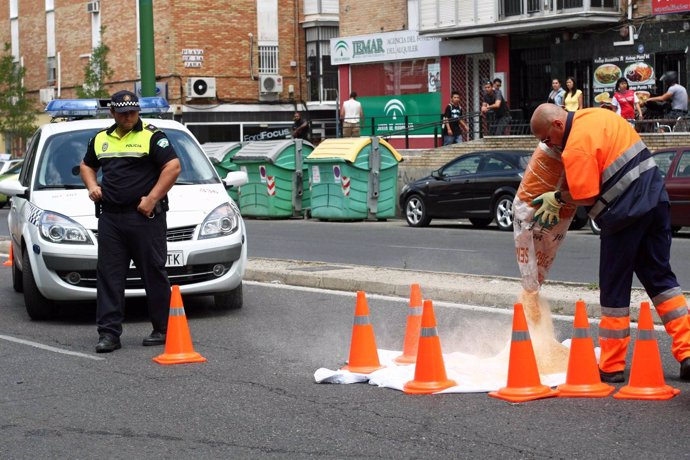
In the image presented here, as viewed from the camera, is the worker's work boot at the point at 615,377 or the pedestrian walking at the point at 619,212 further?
the worker's work boot at the point at 615,377

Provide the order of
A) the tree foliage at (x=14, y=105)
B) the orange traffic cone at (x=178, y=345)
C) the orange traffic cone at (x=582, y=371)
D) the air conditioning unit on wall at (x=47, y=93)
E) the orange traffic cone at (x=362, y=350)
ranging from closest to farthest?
the orange traffic cone at (x=582, y=371) < the orange traffic cone at (x=362, y=350) < the orange traffic cone at (x=178, y=345) < the tree foliage at (x=14, y=105) < the air conditioning unit on wall at (x=47, y=93)

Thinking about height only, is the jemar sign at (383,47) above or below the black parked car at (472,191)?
above

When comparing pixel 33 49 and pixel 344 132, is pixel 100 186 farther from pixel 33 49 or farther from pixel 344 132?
pixel 33 49

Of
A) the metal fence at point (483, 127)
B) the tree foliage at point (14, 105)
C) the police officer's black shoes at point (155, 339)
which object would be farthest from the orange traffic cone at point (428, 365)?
the tree foliage at point (14, 105)

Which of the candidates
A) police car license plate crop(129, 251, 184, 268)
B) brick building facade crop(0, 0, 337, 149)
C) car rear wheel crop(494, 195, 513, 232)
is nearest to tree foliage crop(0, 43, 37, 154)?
A: brick building facade crop(0, 0, 337, 149)

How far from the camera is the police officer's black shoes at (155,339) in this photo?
9.32m

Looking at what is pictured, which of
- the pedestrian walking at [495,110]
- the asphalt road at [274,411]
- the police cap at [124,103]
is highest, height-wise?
the pedestrian walking at [495,110]

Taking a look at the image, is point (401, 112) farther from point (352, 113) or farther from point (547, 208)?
point (547, 208)

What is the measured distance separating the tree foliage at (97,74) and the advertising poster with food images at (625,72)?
1956 cm

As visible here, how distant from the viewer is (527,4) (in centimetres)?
3312

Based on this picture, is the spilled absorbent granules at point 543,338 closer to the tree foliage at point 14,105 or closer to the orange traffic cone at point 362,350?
the orange traffic cone at point 362,350

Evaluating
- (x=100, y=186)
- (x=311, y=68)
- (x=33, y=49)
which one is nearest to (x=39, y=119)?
(x=33, y=49)

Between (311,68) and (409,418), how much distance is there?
4241cm

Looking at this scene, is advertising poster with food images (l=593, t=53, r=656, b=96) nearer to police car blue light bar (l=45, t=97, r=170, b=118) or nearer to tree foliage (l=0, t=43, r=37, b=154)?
police car blue light bar (l=45, t=97, r=170, b=118)
